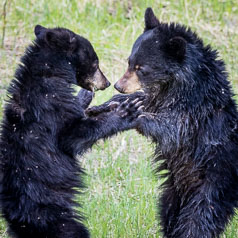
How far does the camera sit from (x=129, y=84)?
6.66 m

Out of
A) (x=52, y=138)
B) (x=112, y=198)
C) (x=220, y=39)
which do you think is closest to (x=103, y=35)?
(x=220, y=39)

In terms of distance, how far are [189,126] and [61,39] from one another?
1.37 meters

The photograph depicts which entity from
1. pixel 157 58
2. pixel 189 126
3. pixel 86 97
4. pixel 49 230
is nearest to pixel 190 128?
pixel 189 126

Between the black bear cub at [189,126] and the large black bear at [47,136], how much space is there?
14.1 inches

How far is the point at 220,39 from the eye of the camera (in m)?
10.8

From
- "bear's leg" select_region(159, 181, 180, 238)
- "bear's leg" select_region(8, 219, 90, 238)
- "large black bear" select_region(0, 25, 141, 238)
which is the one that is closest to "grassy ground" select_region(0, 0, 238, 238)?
"bear's leg" select_region(159, 181, 180, 238)

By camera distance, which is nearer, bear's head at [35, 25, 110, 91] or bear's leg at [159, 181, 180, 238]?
bear's head at [35, 25, 110, 91]

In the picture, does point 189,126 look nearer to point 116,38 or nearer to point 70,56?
point 70,56

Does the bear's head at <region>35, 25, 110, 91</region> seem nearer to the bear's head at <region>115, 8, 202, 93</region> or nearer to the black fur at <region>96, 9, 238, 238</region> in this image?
the bear's head at <region>115, 8, 202, 93</region>

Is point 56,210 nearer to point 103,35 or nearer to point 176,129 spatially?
point 176,129

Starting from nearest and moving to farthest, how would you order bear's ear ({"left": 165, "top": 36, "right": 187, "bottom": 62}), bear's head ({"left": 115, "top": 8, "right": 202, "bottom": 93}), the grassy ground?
bear's ear ({"left": 165, "top": 36, "right": 187, "bottom": 62}), bear's head ({"left": 115, "top": 8, "right": 202, "bottom": 93}), the grassy ground

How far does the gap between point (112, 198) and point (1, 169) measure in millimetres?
1765

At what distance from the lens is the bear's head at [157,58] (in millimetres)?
6465

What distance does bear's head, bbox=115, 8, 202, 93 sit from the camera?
6.46 meters
